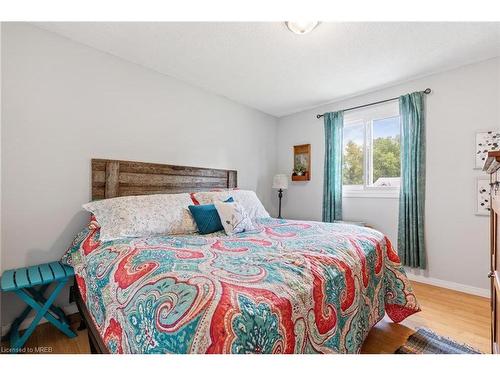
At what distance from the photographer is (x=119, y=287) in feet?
3.51

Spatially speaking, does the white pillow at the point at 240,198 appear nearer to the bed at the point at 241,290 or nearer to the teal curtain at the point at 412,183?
the bed at the point at 241,290

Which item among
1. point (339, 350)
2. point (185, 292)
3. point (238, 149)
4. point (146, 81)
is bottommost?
point (339, 350)

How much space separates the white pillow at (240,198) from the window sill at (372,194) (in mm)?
1365

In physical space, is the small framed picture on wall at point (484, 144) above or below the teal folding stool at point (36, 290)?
above

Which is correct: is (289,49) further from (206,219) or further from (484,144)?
(484,144)

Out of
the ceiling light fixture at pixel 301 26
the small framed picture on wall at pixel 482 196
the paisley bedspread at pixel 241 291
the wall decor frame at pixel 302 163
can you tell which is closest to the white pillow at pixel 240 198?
the paisley bedspread at pixel 241 291

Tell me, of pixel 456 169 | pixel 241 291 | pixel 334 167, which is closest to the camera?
pixel 241 291

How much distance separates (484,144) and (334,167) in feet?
5.06

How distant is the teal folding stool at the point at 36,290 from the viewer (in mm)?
1565

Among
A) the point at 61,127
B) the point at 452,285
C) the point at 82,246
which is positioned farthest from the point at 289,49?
the point at 452,285

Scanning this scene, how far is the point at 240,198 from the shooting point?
9.01ft
